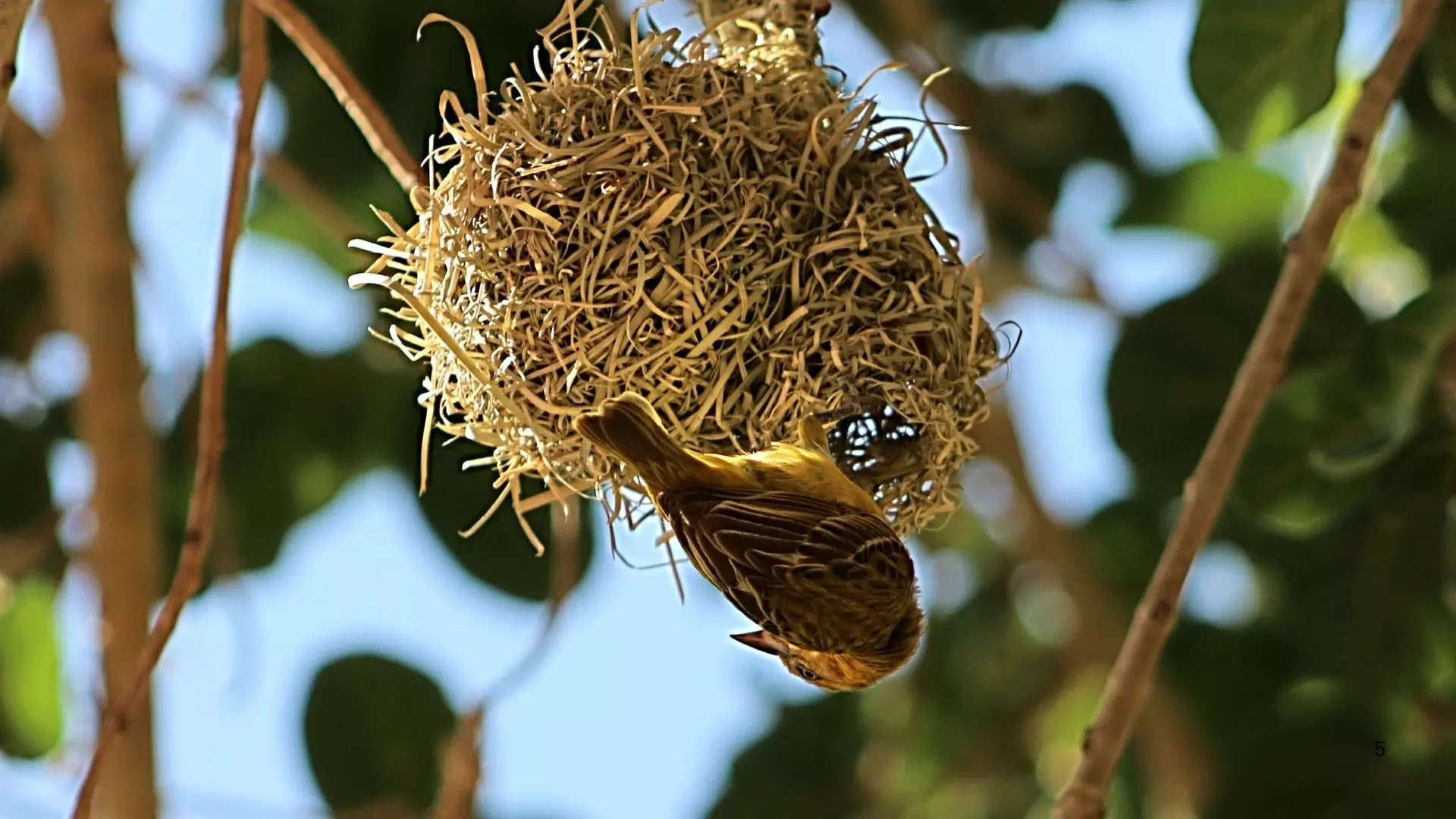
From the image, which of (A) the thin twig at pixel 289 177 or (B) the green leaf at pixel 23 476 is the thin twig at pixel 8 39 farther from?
(B) the green leaf at pixel 23 476

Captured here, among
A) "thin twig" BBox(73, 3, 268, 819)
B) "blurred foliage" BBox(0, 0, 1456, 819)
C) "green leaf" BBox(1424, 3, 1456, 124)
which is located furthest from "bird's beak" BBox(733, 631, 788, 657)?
"green leaf" BBox(1424, 3, 1456, 124)

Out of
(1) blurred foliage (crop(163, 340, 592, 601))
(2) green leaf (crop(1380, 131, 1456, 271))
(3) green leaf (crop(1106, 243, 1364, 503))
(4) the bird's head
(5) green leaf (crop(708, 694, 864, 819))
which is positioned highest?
(4) the bird's head

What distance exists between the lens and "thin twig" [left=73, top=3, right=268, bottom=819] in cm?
111

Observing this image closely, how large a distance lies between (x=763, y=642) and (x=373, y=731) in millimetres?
1164

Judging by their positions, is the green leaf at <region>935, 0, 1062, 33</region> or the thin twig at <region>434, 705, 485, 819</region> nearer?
the thin twig at <region>434, 705, 485, 819</region>

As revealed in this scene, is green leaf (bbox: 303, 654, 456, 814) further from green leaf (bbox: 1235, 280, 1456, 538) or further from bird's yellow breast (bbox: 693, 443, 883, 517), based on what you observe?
bird's yellow breast (bbox: 693, 443, 883, 517)

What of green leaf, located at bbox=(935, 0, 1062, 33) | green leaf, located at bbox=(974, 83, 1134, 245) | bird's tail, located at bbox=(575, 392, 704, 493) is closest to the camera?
bird's tail, located at bbox=(575, 392, 704, 493)

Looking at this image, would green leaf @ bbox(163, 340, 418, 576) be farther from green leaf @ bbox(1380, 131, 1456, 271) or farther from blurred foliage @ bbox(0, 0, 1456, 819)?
green leaf @ bbox(1380, 131, 1456, 271)

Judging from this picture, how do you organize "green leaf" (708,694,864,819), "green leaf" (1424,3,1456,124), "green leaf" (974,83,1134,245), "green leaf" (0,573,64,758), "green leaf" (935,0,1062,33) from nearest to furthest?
"green leaf" (1424,3,1456,124) < "green leaf" (935,0,1062,33) < "green leaf" (0,573,64,758) < "green leaf" (974,83,1134,245) < "green leaf" (708,694,864,819)

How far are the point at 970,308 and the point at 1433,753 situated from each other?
128 cm

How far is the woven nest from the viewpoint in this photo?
94 centimetres

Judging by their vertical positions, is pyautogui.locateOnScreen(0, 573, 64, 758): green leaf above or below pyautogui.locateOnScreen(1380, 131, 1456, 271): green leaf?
above

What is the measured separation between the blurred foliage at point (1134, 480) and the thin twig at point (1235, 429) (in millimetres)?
227

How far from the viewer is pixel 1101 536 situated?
2.38 m
